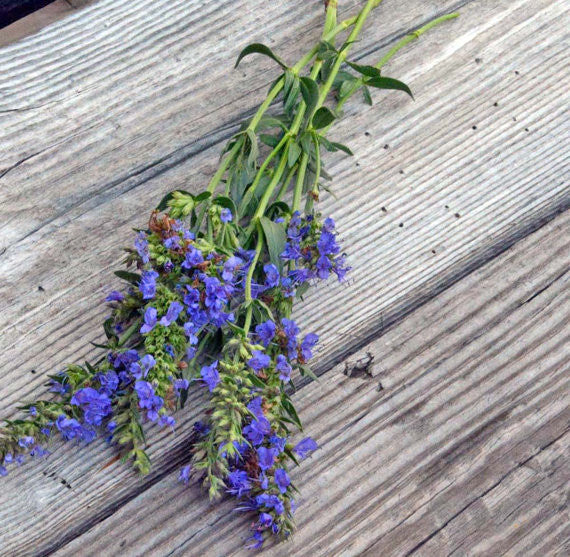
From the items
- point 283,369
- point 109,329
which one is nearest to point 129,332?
point 109,329

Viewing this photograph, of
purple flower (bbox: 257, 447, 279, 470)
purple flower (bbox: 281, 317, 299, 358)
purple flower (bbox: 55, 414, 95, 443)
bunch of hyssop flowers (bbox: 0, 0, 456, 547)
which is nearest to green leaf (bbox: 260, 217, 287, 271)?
bunch of hyssop flowers (bbox: 0, 0, 456, 547)

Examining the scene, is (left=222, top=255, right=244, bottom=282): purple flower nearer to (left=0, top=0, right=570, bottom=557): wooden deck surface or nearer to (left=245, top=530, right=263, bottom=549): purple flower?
(left=0, top=0, right=570, bottom=557): wooden deck surface

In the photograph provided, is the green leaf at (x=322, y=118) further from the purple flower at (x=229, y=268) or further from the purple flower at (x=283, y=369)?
the purple flower at (x=283, y=369)

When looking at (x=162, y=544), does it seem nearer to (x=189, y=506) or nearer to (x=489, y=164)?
(x=189, y=506)

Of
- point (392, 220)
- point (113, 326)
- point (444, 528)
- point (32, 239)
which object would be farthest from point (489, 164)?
point (32, 239)

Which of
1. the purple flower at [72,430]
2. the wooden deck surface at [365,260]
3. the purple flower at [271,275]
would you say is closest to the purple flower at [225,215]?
the purple flower at [271,275]

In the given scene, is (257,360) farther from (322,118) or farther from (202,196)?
(322,118)
